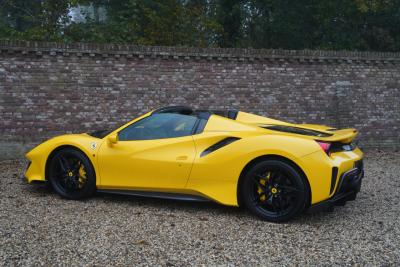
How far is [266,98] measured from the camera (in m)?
10.5

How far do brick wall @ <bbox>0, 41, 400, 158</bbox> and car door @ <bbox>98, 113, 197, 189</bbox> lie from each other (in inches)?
157

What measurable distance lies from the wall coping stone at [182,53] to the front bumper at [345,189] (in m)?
5.51

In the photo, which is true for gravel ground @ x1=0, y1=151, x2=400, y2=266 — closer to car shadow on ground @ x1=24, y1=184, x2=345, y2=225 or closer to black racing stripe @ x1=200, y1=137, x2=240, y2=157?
car shadow on ground @ x1=24, y1=184, x2=345, y2=225

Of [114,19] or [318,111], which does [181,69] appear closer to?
[318,111]

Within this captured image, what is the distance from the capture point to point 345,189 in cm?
487

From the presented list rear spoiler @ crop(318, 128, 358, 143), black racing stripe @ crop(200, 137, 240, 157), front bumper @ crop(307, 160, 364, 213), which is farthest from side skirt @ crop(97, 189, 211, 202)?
rear spoiler @ crop(318, 128, 358, 143)

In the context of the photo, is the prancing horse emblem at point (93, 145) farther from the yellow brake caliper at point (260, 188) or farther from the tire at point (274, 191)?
the yellow brake caliper at point (260, 188)

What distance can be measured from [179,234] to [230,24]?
15659mm

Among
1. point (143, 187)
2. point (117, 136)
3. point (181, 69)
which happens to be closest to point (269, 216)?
point (143, 187)

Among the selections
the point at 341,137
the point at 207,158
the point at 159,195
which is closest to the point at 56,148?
the point at 159,195

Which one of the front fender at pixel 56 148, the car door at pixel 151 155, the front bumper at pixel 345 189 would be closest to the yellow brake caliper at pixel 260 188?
the front bumper at pixel 345 189

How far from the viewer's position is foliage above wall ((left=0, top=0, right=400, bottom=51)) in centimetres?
1457

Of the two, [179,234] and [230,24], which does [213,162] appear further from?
Answer: [230,24]

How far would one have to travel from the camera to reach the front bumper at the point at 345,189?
4.66 metres
